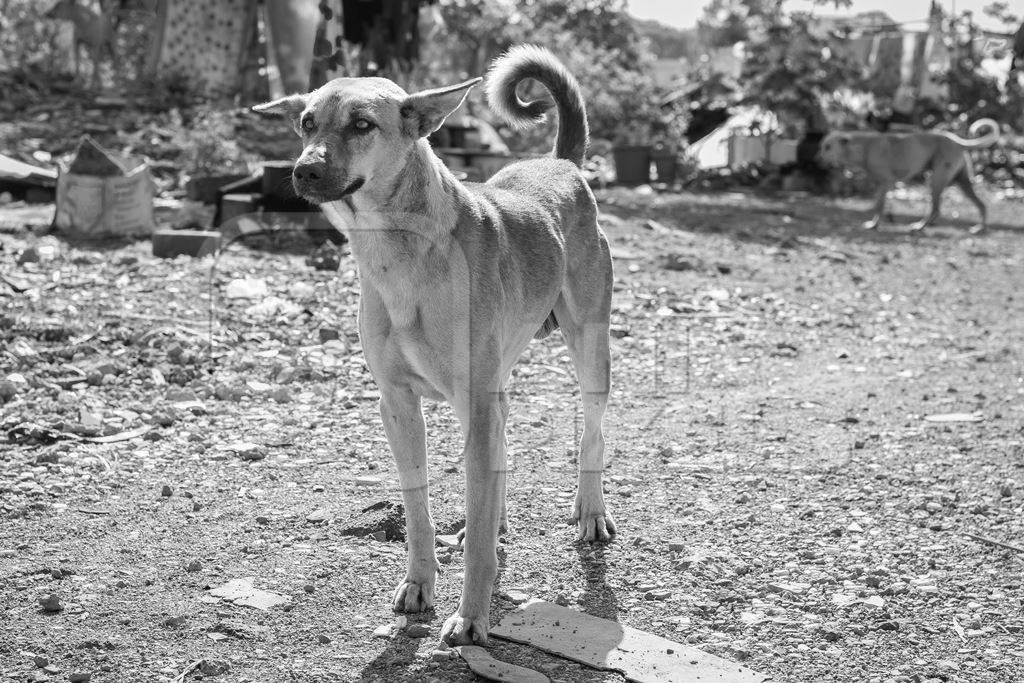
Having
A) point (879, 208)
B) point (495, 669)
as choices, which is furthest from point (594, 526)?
point (879, 208)

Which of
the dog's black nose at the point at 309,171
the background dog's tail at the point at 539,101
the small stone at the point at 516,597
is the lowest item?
the small stone at the point at 516,597

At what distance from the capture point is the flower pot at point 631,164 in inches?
672

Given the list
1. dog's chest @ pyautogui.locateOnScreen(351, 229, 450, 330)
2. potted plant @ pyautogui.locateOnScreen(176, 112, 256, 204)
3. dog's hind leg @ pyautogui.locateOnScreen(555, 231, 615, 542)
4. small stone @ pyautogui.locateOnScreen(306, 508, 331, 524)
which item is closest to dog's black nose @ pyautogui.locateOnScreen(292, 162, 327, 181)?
dog's chest @ pyautogui.locateOnScreen(351, 229, 450, 330)

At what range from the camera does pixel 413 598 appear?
371 centimetres

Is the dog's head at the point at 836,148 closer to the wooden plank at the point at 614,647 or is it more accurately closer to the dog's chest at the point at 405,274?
the wooden plank at the point at 614,647

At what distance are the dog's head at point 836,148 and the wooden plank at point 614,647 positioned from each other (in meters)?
13.3

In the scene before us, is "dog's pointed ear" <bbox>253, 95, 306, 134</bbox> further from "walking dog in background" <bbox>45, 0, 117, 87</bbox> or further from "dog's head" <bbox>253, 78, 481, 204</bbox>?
"walking dog in background" <bbox>45, 0, 117, 87</bbox>

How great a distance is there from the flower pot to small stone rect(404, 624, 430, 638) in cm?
1396

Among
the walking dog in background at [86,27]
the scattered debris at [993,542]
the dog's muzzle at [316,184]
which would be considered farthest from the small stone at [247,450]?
the walking dog in background at [86,27]

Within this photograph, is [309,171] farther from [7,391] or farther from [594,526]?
[7,391]

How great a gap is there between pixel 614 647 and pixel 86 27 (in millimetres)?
17468

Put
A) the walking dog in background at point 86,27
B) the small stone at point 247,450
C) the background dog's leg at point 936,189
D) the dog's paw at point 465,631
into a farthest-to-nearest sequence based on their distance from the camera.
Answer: the walking dog in background at point 86,27 → the background dog's leg at point 936,189 → the small stone at point 247,450 → the dog's paw at point 465,631

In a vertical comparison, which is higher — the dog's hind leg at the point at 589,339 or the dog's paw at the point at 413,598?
the dog's hind leg at the point at 589,339

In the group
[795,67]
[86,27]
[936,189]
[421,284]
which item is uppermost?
[86,27]
